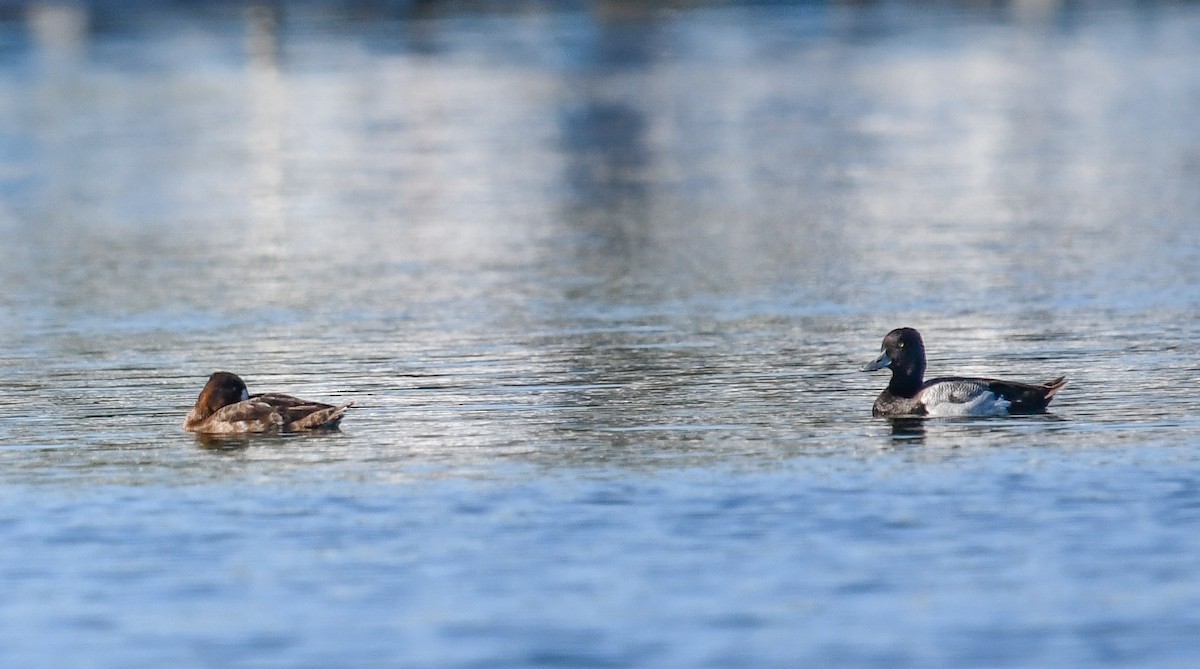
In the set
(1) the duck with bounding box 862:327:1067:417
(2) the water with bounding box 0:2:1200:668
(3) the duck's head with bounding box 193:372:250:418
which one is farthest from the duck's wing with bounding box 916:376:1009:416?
(3) the duck's head with bounding box 193:372:250:418

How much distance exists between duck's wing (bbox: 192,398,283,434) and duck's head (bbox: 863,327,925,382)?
5.02m

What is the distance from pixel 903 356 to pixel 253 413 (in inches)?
212

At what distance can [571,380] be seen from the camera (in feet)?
65.1

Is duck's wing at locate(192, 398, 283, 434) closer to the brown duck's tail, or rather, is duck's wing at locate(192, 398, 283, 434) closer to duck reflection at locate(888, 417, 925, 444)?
the brown duck's tail

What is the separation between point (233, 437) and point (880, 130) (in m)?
37.1

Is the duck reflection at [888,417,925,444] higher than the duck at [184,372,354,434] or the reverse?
the reverse

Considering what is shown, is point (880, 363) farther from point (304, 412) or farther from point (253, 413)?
point (253, 413)

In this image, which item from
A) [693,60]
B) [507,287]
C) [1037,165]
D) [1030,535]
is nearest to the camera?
[1030,535]

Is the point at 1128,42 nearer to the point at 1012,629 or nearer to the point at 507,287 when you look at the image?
the point at 507,287

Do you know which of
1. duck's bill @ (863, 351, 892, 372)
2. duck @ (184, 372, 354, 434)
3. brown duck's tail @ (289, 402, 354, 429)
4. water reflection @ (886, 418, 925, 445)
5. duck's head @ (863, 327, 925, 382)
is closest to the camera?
water reflection @ (886, 418, 925, 445)

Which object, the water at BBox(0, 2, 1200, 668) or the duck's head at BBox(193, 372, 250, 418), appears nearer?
the water at BBox(0, 2, 1200, 668)

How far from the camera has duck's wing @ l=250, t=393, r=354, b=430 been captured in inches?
679

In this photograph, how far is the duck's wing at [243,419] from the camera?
17.4 meters

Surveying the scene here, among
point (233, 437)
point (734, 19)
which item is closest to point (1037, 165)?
point (233, 437)
